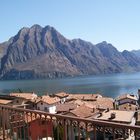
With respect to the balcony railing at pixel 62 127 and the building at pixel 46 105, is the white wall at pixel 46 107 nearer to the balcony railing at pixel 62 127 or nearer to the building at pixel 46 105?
the building at pixel 46 105

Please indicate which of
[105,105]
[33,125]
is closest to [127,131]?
[33,125]

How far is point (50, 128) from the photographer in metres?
5.32

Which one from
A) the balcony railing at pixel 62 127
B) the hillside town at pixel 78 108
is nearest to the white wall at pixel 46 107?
the hillside town at pixel 78 108

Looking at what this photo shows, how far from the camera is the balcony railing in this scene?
3794mm

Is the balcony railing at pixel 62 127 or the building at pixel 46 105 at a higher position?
the balcony railing at pixel 62 127

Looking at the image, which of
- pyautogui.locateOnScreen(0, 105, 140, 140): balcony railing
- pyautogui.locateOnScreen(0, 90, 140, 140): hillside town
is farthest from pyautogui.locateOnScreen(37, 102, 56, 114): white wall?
pyautogui.locateOnScreen(0, 105, 140, 140): balcony railing

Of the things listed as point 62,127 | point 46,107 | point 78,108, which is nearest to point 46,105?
point 46,107

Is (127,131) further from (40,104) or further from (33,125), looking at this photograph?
(40,104)

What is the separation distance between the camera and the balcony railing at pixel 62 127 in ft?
12.4

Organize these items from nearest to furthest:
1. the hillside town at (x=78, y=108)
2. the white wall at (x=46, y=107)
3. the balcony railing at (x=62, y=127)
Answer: the balcony railing at (x=62, y=127) < the hillside town at (x=78, y=108) < the white wall at (x=46, y=107)

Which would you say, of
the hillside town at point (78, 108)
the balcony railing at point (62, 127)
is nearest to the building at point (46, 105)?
the hillside town at point (78, 108)

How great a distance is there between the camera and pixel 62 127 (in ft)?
16.6

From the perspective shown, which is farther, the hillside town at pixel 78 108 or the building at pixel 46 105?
the building at pixel 46 105

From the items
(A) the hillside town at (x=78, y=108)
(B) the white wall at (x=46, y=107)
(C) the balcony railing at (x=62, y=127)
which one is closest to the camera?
(C) the balcony railing at (x=62, y=127)
